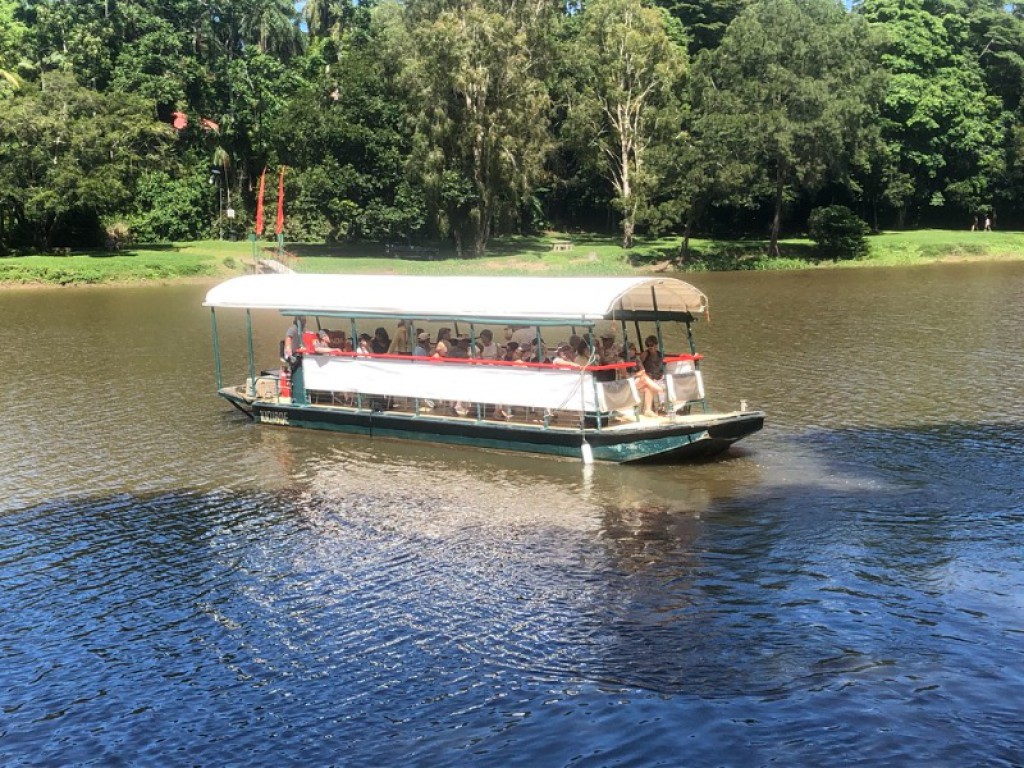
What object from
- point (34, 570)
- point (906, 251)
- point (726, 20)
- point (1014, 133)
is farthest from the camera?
point (726, 20)

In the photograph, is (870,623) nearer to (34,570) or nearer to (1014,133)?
(34,570)

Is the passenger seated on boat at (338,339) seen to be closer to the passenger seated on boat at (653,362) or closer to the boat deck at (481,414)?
the boat deck at (481,414)

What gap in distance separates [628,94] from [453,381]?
5358 centimetres

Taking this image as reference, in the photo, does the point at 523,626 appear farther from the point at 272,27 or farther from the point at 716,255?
the point at 272,27

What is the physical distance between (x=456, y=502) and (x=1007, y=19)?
82.3 meters

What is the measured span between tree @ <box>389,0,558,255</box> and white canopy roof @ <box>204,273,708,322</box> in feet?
132

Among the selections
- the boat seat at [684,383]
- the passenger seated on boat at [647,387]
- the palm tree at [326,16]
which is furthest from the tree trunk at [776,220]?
the passenger seated on boat at [647,387]

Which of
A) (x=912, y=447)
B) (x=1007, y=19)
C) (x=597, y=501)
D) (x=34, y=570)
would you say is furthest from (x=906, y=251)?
(x=34, y=570)

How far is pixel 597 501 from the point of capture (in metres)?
19.2

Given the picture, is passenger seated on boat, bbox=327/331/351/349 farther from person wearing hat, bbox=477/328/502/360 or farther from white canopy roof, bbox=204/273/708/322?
person wearing hat, bbox=477/328/502/360

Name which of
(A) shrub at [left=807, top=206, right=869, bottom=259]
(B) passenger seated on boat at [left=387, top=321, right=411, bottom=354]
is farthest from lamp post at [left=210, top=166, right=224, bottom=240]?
(B) passenger seated on boat at [left=387, top=321, right=411, bottom=354]

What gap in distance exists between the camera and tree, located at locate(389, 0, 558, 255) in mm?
63344

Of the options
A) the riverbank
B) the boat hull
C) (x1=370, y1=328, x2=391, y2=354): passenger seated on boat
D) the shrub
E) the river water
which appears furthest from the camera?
the shrub

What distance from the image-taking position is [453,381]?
23047 mm
